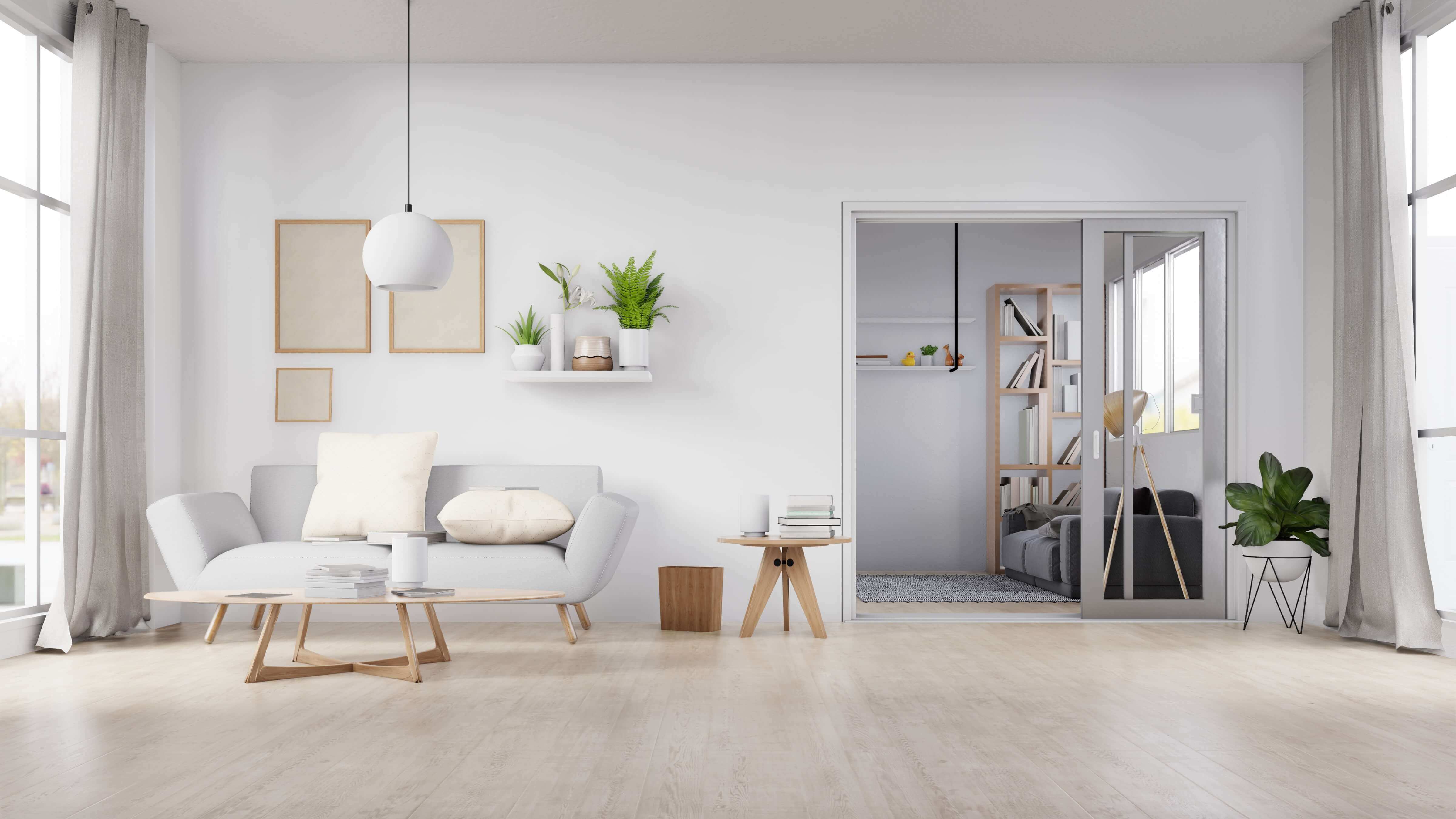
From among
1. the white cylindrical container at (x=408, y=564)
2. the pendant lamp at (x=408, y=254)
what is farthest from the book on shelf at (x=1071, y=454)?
the white cylindrical container at (x=408, y=564)

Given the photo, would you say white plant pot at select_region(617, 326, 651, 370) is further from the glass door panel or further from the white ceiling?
the glass door panel

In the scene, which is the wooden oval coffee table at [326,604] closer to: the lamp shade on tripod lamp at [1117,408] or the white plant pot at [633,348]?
the white plant pot at [633,348]

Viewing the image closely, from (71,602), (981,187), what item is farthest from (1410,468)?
(71,602)

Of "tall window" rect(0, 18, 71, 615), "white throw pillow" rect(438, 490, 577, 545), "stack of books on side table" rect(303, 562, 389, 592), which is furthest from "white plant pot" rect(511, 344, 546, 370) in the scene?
"tall window" rect(0, 18, 71, 615)

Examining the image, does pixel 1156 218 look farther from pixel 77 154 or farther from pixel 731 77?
pixel 77 154

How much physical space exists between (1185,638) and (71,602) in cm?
Answer: 471

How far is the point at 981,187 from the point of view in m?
5.37

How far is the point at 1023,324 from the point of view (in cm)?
784

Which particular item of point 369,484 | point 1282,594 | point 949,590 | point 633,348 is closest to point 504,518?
point 369,484

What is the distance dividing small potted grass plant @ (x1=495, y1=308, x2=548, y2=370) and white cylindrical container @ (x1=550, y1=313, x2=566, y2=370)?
7cm

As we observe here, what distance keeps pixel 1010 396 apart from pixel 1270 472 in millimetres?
3064

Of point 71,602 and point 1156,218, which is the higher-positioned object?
point 1156,218

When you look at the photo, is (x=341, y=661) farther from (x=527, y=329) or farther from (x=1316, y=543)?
(x=1316, y=543)

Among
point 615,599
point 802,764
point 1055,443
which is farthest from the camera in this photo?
point 1055,443
